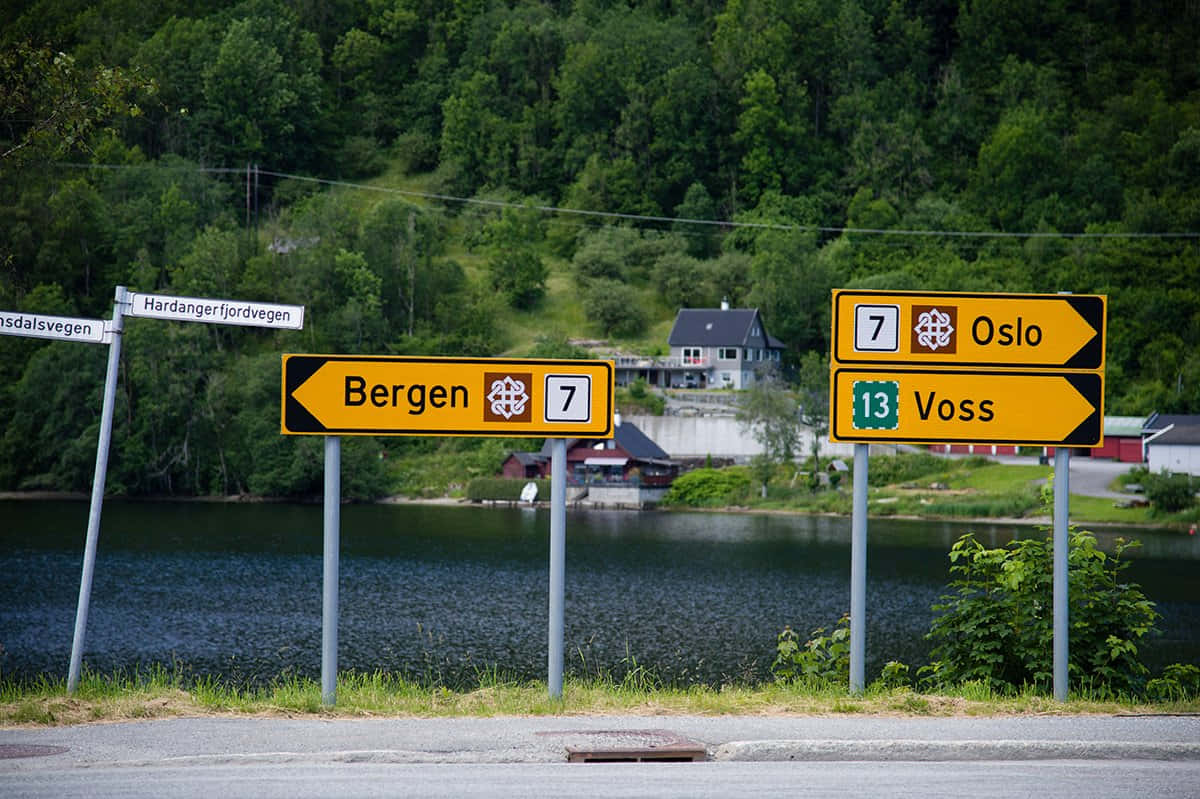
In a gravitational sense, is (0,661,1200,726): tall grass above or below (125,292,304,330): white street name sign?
below

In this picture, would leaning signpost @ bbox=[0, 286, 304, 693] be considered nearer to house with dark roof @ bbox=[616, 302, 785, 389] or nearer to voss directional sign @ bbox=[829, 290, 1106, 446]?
voss directional sign @ bbox=[829, 290, 1106, 446]

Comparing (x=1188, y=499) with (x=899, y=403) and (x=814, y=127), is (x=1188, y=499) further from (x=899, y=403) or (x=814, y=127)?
(x=814, y=127)

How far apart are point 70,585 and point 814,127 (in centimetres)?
14543

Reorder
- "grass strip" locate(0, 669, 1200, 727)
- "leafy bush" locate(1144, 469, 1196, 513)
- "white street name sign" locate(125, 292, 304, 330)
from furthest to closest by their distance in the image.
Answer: "leafy bush" locate(1144, 469, 1196, 513)
"white street name sign" locate(125, 292, 304, 330)
"grass strip" locate(0, 669, 1200, 727)

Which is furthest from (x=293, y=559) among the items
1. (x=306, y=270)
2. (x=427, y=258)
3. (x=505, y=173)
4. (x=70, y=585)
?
(x=505, y=173)

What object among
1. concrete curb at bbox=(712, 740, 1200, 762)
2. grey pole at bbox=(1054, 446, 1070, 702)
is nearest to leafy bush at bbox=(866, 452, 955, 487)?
grey pole at bbox=(1054, 446, 1070, 702)

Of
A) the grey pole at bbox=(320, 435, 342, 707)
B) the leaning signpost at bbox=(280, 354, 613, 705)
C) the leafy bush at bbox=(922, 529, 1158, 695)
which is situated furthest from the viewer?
the leafy bush at bbox=(922, 529, 1158, 695)

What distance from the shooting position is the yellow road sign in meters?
12.0

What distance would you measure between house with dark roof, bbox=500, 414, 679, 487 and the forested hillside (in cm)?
1052

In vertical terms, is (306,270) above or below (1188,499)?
above

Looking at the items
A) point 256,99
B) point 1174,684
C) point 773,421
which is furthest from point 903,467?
point 256,99

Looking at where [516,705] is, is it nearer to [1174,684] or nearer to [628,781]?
[628,781]

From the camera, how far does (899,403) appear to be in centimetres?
1218

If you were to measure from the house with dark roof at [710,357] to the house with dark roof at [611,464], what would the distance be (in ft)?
68.6
